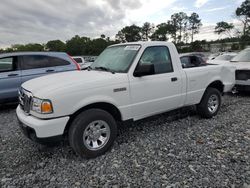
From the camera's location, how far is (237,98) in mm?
7340

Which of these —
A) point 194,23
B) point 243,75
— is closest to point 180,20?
point 194,23

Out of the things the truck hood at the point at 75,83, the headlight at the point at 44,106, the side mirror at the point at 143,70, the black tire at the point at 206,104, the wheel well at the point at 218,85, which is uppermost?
the side mirror at the point at 143,70

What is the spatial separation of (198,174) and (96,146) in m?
1.59

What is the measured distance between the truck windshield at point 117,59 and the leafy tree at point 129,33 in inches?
2735

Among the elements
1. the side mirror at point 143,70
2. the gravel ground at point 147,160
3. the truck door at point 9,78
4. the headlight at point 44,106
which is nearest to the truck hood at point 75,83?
the headlight at point 44,106

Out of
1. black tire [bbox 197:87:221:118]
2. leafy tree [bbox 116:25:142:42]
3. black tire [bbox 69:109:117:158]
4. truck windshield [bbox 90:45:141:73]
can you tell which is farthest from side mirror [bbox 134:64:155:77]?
leafy tree [bbox 116:25:142:42]

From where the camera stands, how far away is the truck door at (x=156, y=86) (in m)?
3.73

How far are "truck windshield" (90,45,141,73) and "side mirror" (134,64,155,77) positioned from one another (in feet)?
0.60

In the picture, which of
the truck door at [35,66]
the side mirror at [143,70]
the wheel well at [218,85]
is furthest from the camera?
the truck door at [35,66]

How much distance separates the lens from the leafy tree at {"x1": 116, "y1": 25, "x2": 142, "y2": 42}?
72.2m

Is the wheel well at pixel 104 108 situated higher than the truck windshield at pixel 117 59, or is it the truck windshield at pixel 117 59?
the truck windshield at pixel 117 59

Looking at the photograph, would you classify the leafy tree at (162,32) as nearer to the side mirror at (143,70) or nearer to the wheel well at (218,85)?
the wheel well at (218,85)

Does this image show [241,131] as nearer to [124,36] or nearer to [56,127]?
[56,127]

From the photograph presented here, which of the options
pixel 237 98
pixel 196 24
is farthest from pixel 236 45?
pixel 237 98
